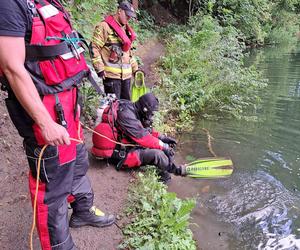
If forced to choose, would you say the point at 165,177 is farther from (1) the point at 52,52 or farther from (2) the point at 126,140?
(1) the point at 52,52

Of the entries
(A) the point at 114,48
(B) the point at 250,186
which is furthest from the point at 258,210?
(A) the point at 114,48

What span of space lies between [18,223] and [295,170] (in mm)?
4599

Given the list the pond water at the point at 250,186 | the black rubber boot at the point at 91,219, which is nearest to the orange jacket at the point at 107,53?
the pond water at the point at 250,186

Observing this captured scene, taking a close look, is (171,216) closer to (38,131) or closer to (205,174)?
(205,174)

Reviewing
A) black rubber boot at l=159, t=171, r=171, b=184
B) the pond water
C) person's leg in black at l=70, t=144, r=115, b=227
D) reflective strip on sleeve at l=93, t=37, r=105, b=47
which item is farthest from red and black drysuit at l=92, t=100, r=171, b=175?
reflective strip on sleeve at l=93, t=37, r=105, b=47

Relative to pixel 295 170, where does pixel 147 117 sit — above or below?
above

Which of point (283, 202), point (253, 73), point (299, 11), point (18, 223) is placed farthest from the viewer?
point (299, 11)

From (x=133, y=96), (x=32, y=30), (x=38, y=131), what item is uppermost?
(x=32, y=30)

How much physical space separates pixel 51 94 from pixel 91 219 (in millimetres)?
1605

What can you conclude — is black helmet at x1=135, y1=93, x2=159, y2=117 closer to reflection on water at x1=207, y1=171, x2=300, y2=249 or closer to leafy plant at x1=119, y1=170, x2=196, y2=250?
leafy plant at x1=119, y1=170, x2=196, y2=250

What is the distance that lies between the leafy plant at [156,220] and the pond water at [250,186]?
52 centimetres

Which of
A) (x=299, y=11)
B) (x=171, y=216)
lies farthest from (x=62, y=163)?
(x=299, y=11)

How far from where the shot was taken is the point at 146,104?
4812 millimetres

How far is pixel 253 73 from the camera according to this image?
10.5m
